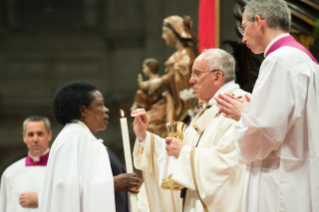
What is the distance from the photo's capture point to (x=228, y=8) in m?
7.43

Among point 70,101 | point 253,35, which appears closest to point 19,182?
point 70,101

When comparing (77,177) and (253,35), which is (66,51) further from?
(253,35)

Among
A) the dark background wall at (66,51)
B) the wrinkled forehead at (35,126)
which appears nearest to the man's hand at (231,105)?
the wrinkled forehead at (35,126)

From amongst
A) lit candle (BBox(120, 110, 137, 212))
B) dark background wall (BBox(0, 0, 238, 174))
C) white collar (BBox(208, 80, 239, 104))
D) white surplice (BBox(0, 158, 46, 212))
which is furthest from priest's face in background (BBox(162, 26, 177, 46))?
lit candle (BBox(120, 110, 137, 212))

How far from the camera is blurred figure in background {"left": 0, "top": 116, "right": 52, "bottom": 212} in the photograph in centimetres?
477

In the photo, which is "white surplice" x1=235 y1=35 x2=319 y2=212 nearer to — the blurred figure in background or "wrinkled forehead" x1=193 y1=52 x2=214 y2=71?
"wrinkled forehead" x1=193 y1=52 x2=214 y2=71

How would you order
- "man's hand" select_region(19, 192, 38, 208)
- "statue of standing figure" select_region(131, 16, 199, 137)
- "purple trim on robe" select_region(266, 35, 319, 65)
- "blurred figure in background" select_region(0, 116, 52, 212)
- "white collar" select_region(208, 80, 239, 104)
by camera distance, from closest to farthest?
1. "purple trim on robe" select_region(266, 35, 319, 65)
2. "white collar" select_region(208, 80, 239, 104)
3. "man's hand" select_region(19, 192, 38, 208)
4. "blurred figure in background" select_region(0, 116, 52, 212)
5. "statue of standing figure" select_region(131, 16, 199, 137)

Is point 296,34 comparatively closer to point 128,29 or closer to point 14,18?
point 128,29

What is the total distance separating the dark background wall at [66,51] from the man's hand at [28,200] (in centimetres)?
359

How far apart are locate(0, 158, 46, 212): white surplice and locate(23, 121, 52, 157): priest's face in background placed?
212 millimetres

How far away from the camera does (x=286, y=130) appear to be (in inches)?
94.0

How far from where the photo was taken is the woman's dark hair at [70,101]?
10.5 feet

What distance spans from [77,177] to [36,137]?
8.47 ft

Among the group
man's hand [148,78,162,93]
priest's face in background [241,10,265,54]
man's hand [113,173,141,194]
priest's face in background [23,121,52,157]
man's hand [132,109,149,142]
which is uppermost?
priest's face in background [241,10,265,54]
